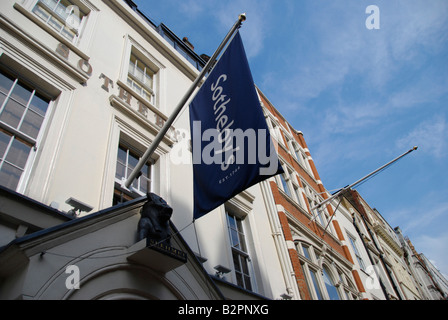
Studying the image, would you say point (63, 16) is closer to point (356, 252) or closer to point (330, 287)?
point (330, 287)

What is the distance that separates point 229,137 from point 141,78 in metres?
6.08

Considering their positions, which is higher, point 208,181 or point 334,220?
point 334,220

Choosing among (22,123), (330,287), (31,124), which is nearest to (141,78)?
(31,124)

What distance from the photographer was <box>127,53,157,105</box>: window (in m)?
9.23

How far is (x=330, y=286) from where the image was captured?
13.0 m

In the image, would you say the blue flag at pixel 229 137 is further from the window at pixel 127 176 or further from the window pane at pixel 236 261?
the window pane at pixel 236 261

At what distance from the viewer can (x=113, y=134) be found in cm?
693

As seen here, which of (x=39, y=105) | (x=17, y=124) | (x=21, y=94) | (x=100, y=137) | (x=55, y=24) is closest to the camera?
(x=17, y=124)

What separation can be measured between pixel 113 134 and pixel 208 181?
3.06m

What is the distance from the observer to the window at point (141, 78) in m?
9.23

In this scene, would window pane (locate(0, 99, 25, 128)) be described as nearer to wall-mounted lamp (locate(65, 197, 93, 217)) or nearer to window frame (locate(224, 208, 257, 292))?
wall-mounted lamp (locate(65, 197, 93, 217))
